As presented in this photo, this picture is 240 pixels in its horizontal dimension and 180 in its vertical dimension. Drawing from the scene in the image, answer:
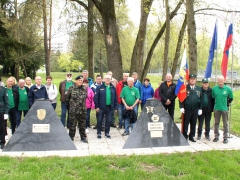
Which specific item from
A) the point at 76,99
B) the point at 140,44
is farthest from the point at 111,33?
the point at 76,99

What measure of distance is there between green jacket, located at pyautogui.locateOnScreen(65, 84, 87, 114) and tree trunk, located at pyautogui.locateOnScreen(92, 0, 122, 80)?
4.26 metres

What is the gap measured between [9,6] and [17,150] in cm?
1941

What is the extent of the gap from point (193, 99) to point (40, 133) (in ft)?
13.9

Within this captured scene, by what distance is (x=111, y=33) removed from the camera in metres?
10.9

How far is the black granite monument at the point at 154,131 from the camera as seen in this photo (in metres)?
6.71

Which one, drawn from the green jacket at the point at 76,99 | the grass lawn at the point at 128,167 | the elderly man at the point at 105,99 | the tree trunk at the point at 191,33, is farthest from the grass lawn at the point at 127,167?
the tree trunk at the point at 191,33

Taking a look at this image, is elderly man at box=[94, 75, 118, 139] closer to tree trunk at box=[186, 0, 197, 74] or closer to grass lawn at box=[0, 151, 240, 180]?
grass lawn at box=[0, 151, 240, 180]

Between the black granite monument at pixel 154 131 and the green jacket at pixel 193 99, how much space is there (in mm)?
773

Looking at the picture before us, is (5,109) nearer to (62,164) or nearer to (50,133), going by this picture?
(50,133)

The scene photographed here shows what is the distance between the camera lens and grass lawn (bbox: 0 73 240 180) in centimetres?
484

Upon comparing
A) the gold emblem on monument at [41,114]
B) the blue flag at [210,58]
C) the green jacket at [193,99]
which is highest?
the blue flag at [210,58]

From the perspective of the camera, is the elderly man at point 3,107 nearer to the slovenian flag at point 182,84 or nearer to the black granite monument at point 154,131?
the black granite monument at point 154,131

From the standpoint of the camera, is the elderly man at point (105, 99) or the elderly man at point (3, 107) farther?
the elderly man at point (105, 99)

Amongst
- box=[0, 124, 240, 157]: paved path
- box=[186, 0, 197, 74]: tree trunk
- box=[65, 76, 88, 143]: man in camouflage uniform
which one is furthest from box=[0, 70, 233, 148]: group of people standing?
box=[186, 0, 197, 74]: tree trunk
